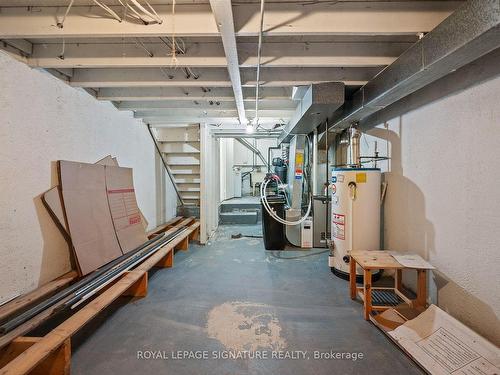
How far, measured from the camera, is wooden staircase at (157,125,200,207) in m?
3.94

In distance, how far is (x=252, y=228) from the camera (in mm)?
5039

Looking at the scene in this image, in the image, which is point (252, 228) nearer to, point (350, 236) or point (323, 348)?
point (350, 236)

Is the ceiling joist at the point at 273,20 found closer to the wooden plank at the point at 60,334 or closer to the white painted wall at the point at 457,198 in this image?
the white painted wall at the point at 457,198

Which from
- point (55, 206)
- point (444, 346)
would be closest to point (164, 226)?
point (55, 206)

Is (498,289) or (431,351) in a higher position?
(498,289)

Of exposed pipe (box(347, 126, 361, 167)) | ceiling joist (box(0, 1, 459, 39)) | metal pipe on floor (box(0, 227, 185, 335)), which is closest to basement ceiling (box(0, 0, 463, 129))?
ceiling joist (box(0, 1, 459, 39))

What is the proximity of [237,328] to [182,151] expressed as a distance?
2.99m

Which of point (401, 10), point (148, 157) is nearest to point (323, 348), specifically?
point (401, 10)

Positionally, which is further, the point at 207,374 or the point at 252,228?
the point at 252,228

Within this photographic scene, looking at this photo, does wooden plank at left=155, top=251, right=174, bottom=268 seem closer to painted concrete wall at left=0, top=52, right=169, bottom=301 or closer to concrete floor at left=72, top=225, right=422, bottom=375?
concrete floor at left=72, top=225, right=422, bottom=375

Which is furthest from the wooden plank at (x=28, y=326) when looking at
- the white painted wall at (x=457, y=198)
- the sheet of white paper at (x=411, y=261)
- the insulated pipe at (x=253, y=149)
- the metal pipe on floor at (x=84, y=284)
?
the insulated pipe at (x=253, y=149)

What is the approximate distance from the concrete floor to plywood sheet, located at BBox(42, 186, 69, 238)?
0.83 m

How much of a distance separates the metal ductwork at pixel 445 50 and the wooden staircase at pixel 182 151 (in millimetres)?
2759

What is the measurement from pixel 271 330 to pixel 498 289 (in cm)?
140
